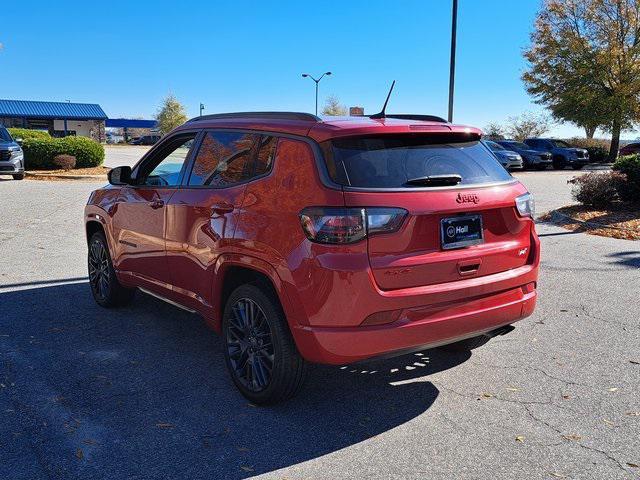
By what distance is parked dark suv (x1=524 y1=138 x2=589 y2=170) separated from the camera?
3331 cm

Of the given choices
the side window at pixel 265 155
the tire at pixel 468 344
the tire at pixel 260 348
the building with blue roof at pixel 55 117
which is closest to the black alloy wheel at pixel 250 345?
the tire at pixel 260 348

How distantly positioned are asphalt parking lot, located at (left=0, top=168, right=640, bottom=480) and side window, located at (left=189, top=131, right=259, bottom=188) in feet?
4.50

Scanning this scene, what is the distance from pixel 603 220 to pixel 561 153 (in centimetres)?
2415

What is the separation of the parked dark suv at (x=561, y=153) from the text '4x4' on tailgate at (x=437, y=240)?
3177cm

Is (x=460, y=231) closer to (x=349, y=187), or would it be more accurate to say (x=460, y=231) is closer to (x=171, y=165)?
(x=349, y=187)

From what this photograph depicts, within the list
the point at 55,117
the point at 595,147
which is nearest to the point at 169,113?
the point at 55,117

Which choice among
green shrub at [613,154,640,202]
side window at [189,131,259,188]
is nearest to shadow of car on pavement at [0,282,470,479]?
side window at [189,131,259,188]

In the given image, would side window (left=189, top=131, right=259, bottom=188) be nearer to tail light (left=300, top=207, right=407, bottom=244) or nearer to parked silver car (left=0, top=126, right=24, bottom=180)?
tail light (left=300, top=207, right=407, bottom=244)

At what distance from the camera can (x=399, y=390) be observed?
3.99 m

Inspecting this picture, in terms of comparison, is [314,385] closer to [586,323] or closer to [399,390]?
[399,390]

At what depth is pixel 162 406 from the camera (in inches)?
146

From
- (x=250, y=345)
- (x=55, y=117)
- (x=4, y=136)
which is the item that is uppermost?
(x=55, y=117)

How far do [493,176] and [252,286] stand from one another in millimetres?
1681

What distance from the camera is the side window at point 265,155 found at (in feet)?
12.1
